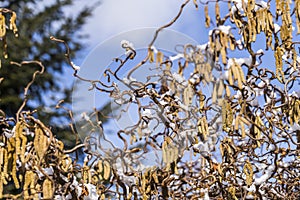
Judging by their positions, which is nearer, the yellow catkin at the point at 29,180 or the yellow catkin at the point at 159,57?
the yellow catkin at the point at 29,180

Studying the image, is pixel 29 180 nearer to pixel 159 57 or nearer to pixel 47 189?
pixel 47 189

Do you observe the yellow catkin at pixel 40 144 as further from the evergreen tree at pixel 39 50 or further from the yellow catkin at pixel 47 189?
the evergreen tree at pixel 39 50

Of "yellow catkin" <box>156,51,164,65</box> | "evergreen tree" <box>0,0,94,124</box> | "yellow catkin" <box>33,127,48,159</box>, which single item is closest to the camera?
"yellow catkin" <box>33,127,48,159</box>

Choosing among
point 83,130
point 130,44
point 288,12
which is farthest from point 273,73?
point 83,130

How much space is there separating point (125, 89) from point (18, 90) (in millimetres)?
5286

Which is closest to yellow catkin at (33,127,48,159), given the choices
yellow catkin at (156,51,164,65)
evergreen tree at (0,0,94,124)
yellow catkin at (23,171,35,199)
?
yellow catkin at (23,171,35,199)

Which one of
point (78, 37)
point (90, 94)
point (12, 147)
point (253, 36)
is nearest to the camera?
point (12, 147)

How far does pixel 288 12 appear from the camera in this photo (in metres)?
1.39

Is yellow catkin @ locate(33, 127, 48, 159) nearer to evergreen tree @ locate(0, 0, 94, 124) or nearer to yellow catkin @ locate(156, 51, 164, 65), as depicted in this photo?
yellow catkin @ locate(156, 51, 164, 65)

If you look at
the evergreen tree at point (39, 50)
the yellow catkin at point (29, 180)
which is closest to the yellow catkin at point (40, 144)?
the yellow catkin at point (29, 180)

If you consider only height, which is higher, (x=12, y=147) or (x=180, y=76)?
(x=180, y=76)

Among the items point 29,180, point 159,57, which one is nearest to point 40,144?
point 29,180

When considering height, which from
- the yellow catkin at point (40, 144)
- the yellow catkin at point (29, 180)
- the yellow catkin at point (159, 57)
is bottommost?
the yellow catkin at point (29, 180)

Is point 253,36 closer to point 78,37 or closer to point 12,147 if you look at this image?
point 12,147
